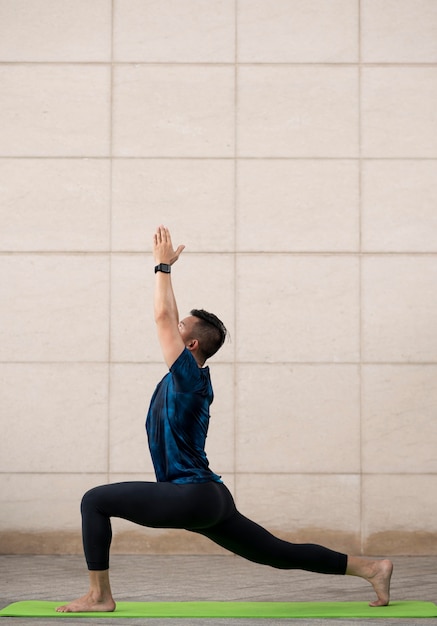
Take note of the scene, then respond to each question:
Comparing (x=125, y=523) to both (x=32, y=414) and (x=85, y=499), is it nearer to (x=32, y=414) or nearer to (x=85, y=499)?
(x=32, y=414)

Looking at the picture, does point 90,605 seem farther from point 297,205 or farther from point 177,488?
point 297,205

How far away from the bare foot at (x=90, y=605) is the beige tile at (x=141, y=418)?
10.7ft

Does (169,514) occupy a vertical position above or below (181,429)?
below

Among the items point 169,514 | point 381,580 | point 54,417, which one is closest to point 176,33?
point 54,417

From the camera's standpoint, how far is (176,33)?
31.0 ft

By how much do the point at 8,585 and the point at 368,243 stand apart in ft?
14.0

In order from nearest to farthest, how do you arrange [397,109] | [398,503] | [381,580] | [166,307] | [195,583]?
[166,307], [381,580], [195,583], [398,503], [397,109]

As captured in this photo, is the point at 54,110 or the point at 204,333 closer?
the point at 204,333

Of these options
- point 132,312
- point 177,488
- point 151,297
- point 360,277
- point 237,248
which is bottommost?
point 177,488

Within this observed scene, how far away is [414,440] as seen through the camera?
9.12 m

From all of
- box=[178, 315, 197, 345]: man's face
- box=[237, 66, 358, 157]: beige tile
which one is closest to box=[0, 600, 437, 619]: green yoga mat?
box=[178, 315, 197, 345]: man's face

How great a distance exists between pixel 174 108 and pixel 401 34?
213 centimetres

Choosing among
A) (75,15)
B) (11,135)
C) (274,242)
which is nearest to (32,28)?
(75,15)

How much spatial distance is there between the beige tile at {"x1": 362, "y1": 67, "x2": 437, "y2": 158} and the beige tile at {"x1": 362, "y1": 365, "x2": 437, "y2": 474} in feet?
6.43
